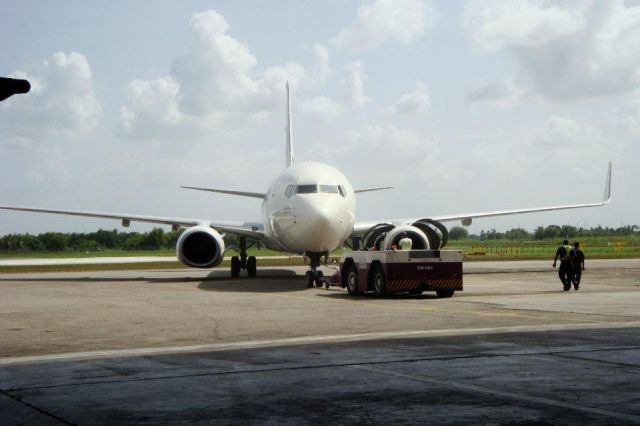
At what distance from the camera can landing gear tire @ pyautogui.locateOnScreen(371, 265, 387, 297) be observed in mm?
23047

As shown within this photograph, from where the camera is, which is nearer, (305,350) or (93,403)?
(93,403)

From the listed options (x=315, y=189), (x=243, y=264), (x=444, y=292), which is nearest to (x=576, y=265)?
(x=444, y=292)

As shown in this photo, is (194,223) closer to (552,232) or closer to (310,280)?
(310,280)

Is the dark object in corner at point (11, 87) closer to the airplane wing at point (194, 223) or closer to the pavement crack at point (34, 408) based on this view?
the pavement crack at point (34, 408)

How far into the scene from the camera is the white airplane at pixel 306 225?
87.9 ft

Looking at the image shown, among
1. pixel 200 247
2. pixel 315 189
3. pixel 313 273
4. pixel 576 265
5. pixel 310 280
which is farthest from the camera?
pixel 200 247

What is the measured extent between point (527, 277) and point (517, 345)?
22.7m

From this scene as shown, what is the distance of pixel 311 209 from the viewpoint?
87.0 ft

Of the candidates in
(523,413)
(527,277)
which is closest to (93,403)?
(523,413)

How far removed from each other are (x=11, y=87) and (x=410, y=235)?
24803 millimetres

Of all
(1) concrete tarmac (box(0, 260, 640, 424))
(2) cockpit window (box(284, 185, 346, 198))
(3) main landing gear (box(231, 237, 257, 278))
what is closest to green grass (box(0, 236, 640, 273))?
(3) main landing gear (box(231, 237, 257, 278))

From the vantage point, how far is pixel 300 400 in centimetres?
790

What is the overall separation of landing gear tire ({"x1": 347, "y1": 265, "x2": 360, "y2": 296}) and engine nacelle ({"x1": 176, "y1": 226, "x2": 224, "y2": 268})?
7.74 metres

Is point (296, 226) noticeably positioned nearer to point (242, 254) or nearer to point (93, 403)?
point (242, 254)
